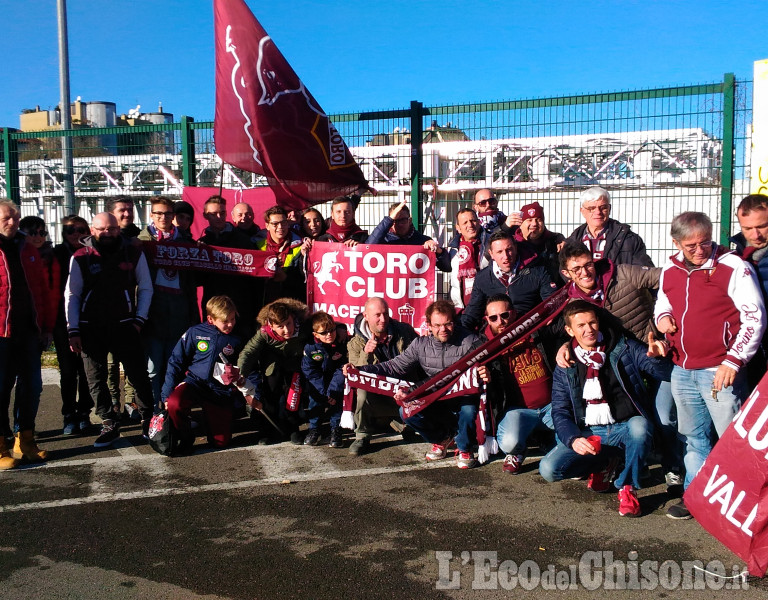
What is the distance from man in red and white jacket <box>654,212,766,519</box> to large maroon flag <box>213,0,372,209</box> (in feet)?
13.4

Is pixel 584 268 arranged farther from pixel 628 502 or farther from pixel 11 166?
pixel 11 166

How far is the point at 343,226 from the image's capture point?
7363 mm

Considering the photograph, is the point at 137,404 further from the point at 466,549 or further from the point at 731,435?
Result: the point at 731,435

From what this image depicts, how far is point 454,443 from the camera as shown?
245 inches

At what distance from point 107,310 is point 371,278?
2.33 metres

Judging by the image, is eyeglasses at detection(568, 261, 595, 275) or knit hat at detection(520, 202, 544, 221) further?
knit hat at detection(520, 202, 544, 221)

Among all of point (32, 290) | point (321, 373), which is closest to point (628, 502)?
point (321, 373)

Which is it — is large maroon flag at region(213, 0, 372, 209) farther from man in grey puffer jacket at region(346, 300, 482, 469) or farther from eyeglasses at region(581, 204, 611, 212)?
eyeglasses at region(581, 204, 611, 212)

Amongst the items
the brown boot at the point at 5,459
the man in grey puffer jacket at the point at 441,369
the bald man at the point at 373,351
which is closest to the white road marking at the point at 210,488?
the man in grey puffer jacket at the point at 441,369

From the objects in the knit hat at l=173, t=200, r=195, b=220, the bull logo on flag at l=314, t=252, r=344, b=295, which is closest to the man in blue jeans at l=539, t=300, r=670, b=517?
the bull logo on flag at l=314, t=252, r=344, b=295

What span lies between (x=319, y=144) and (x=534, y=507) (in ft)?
14.4

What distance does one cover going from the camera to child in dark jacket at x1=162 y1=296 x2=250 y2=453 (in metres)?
6.44

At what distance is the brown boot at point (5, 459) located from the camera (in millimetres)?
5984

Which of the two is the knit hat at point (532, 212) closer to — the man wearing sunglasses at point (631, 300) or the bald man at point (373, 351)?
the man wearing sunglasses at point (631, 300)
